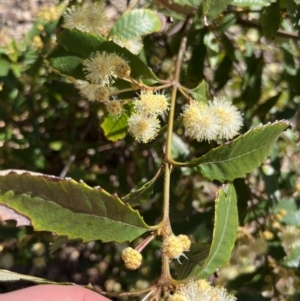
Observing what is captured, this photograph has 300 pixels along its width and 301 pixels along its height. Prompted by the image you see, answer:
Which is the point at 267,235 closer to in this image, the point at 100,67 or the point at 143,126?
the point at 143,126

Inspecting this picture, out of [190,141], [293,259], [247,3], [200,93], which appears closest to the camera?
[200,93]

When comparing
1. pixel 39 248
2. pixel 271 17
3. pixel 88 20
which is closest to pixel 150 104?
pixel 88 20

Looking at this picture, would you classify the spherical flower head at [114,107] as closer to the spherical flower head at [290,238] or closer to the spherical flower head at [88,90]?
the spherical flower head at [88,90]

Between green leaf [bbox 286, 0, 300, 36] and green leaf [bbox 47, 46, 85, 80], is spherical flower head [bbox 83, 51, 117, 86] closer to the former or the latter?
green leaf [bbox 47, 46, 85, 80]

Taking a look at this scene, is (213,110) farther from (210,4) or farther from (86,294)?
(86,294)

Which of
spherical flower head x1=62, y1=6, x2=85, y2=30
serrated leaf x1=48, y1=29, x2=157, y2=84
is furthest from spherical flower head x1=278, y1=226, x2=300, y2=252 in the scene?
spherical flower head x1=62, y1=6, x2=85, y2=30

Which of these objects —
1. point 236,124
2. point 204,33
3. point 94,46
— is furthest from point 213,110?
point 204,33
